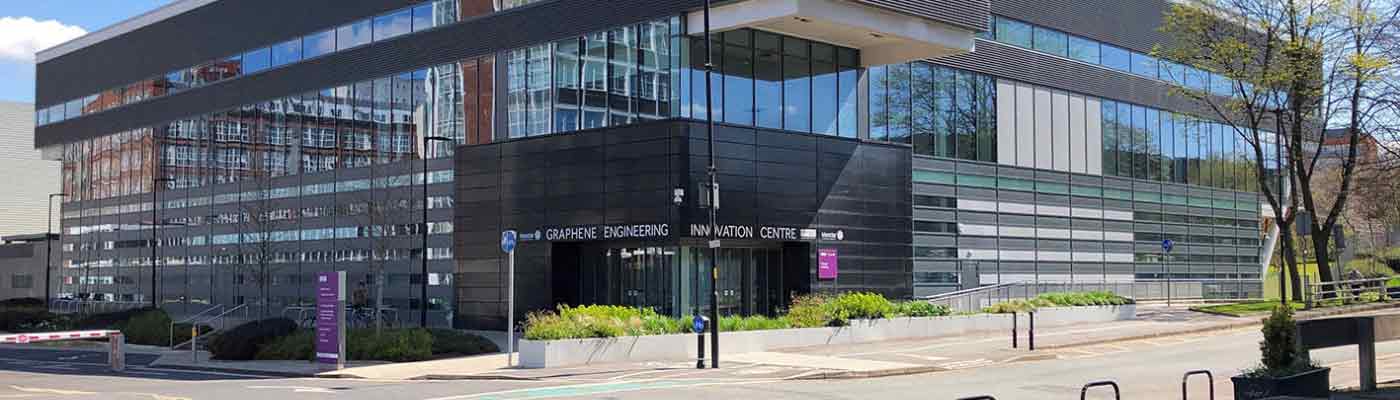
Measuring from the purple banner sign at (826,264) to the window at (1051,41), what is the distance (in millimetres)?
16848

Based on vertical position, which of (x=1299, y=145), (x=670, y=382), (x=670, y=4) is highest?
(x=670, y=4)

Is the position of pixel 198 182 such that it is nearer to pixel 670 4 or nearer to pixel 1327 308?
pixel 670 4

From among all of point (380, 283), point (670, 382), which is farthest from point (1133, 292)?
point (670, 382)

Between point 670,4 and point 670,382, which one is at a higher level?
point 670,4

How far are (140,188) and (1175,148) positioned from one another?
5184 centimetres

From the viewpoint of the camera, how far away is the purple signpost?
2980cm

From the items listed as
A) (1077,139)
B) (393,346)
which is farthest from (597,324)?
(1077,139)

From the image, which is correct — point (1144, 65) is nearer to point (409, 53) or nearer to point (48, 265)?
point (409, 53)

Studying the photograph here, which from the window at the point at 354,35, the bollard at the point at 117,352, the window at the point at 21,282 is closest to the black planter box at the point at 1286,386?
the bollard at the point at 117,352

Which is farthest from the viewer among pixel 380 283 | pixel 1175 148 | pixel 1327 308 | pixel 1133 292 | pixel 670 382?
pixel 1175 148

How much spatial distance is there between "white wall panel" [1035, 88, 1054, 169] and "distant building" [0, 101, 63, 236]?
8359 centimetres

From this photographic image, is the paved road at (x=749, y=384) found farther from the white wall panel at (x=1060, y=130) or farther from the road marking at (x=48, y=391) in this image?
the white wall panel at (x=1060, y=130)

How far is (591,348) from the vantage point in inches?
1141

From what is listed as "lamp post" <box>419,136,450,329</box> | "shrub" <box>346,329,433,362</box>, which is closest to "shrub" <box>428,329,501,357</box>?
"shrub" <box>346,329,433,362</box>
